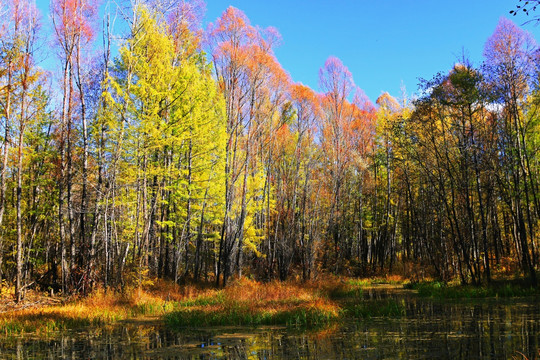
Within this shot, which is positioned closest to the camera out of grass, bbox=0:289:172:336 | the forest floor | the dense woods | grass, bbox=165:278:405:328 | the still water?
the still water

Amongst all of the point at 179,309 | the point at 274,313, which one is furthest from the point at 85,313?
the point at 274,313

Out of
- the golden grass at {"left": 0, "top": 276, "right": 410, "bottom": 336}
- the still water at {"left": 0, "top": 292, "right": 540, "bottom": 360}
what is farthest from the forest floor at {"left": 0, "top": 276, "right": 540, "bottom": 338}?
the still water at {"left": 0, "top": 292, "right": 540, "bottom": 360}

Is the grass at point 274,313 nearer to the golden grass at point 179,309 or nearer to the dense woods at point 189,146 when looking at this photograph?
the golden grass at point 179,309

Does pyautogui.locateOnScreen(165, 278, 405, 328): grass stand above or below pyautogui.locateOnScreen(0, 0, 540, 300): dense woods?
below

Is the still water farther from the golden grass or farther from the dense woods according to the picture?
the dense woods

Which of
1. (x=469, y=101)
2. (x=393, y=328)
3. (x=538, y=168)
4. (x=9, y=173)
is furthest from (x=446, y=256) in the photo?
(x=9, y=173)

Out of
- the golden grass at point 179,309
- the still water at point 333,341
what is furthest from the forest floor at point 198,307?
the still water at point 333,341

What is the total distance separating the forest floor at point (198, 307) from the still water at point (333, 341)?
68 cm

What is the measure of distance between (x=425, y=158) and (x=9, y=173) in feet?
57.1

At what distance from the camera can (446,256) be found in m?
16.0

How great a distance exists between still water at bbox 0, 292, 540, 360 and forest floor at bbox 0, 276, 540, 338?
2.24 feet

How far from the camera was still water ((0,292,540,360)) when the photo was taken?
5195 millimetres

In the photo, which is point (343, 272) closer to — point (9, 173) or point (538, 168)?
A: point (538, 168)

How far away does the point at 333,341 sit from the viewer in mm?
6176
